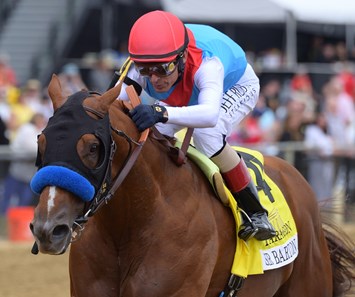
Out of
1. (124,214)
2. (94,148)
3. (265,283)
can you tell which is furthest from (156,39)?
(265,283)

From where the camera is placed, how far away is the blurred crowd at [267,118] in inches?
435

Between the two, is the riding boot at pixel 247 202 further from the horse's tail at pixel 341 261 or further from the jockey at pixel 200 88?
the horse's tail at pixel 341 261

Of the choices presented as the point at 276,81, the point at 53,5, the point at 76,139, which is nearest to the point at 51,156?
the point at 76,139

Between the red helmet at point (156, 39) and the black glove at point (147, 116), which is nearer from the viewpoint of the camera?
the black glove at point (147, 116)

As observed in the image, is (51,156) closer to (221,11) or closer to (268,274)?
(268,274)

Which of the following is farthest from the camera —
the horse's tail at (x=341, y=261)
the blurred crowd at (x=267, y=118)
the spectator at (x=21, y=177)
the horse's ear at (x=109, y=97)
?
the blurred crowd at (x=267, y=118)

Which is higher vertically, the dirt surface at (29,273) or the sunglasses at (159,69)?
the sunglasses at (159,69)

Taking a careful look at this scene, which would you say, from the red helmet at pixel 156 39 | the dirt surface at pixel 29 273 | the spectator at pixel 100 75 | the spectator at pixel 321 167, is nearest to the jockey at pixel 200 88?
the red helmet at pixel 156 39

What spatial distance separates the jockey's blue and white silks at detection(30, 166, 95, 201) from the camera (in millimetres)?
4109

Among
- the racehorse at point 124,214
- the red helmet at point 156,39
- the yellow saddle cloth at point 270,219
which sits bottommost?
the yellow saddle cloth at point 270,219

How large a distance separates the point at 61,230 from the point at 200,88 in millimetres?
1241

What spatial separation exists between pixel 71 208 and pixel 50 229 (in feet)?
0.55

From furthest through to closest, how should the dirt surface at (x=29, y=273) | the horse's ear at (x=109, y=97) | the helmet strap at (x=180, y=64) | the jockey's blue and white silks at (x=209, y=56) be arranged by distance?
1. the dirt surface at (x=29, y=273)
2. the jockey's blue and white silks at (x=209, y=56)
3. the helmet strap at (x=180, y=64)
4. the horse's ear at (x=109, y=97)

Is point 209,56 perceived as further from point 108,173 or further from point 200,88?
point 108,173
